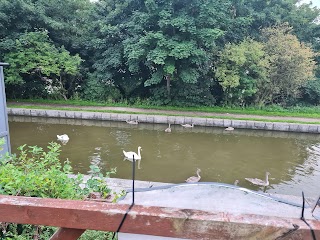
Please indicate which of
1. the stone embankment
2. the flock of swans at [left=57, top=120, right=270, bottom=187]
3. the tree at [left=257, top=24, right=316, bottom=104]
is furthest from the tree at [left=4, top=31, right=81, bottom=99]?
the tree at [left=257, top=24, right=316, bottom=104]

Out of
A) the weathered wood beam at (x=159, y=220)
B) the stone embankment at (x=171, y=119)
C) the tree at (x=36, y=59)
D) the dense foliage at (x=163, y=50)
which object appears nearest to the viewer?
the weathered wood beam at (x=159, y=220)

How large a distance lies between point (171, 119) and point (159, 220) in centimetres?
1070

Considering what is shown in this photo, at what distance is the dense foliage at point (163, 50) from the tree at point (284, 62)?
0.15 ft

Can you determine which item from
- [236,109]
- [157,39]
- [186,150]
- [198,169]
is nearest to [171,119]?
[186,150]

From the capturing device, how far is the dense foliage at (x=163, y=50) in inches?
484

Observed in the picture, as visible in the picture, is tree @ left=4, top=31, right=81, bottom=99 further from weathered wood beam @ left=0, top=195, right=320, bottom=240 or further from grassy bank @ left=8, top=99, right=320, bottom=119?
weathered wood beam @ left=0, top=195, right=320, bottom=240

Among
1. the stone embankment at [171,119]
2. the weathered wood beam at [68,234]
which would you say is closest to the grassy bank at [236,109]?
the stone embankment at [171,119]

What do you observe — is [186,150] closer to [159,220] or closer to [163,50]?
[163,50]

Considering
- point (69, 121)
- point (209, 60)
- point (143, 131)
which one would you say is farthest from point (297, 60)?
point (69, 121)

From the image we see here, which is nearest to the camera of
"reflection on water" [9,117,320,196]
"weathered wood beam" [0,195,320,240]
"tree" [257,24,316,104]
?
"weathered wood beam" [0,195,320,240]

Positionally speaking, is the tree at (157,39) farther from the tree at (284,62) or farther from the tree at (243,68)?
the tree at (284,62)

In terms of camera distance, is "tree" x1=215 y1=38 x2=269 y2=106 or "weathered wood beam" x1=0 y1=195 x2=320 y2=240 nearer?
"weathered wood beam" x1=0 y1=195 x2=320 y2=240

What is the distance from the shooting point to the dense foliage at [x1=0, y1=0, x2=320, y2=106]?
12289mm

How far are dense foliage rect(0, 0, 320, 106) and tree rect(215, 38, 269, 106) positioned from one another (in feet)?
0.15
